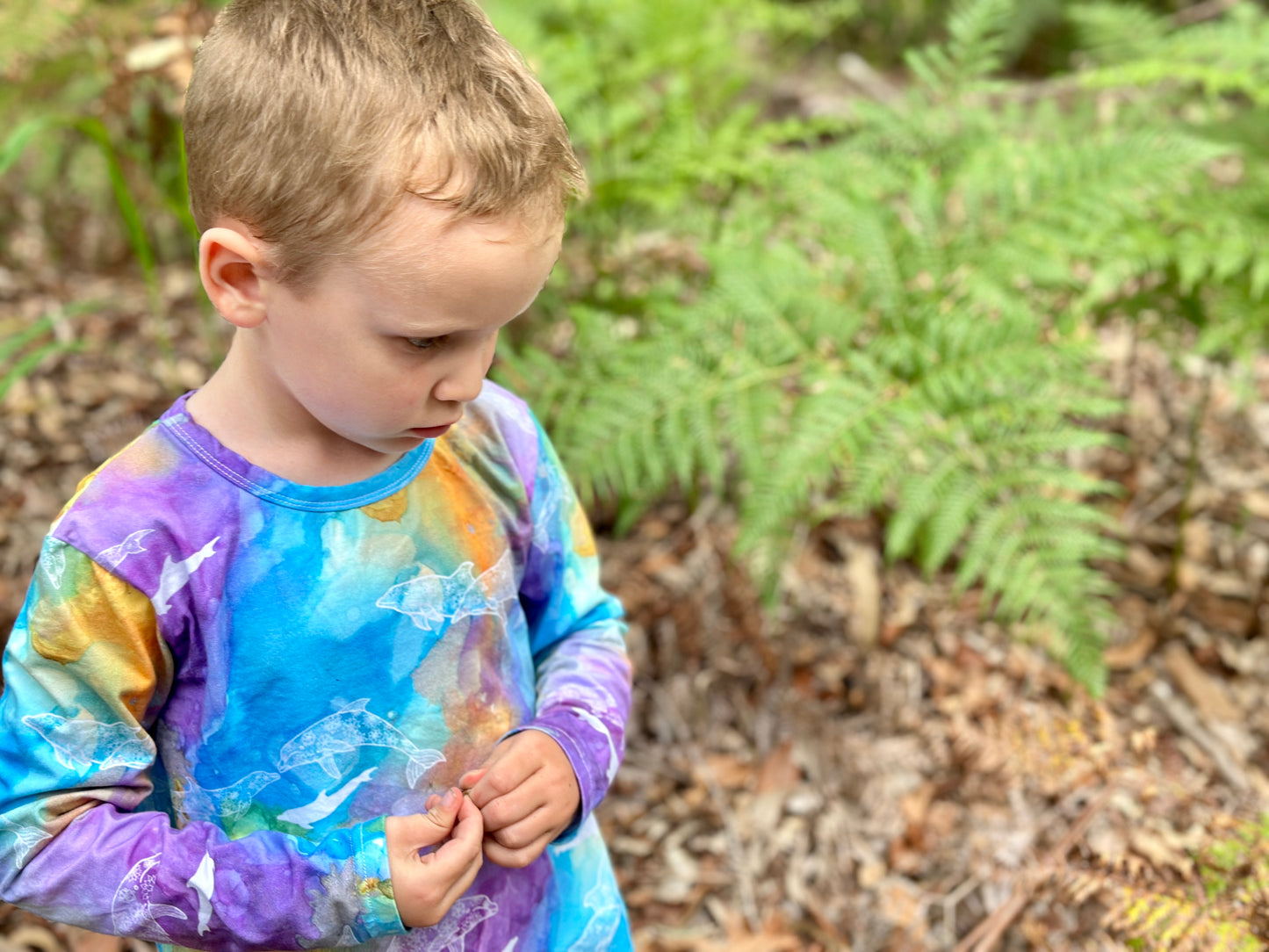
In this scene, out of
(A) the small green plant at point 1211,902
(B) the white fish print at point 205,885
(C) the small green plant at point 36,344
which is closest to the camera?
(B) the white fish print at point 205,885

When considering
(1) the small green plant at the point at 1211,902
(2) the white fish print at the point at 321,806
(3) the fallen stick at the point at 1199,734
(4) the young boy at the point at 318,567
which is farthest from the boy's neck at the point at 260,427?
(3) the fallen stick at the point at 1199,734

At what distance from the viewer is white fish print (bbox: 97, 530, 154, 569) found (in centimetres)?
105

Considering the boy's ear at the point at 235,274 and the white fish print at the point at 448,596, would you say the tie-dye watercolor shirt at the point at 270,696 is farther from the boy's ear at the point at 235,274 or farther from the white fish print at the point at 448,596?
the boy's ear at the point at 235,274

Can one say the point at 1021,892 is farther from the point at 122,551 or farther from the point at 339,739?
the point at 122,551

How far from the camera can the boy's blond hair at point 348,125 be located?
98 cm

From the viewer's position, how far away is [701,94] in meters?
3.44

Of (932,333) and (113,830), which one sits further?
(932,333)

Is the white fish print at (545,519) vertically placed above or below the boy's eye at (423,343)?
below

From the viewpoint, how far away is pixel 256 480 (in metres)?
1.12

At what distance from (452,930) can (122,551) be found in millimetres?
608

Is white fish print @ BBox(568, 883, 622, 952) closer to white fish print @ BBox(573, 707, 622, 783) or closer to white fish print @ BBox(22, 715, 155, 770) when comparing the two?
white fish print @ BBox(573, 707, 622, 783)

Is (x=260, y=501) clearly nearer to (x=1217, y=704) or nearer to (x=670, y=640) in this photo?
(x=670, y=640)

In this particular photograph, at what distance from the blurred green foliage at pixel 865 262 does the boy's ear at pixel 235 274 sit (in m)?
1.41

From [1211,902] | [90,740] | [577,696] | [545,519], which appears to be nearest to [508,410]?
[545,519]
